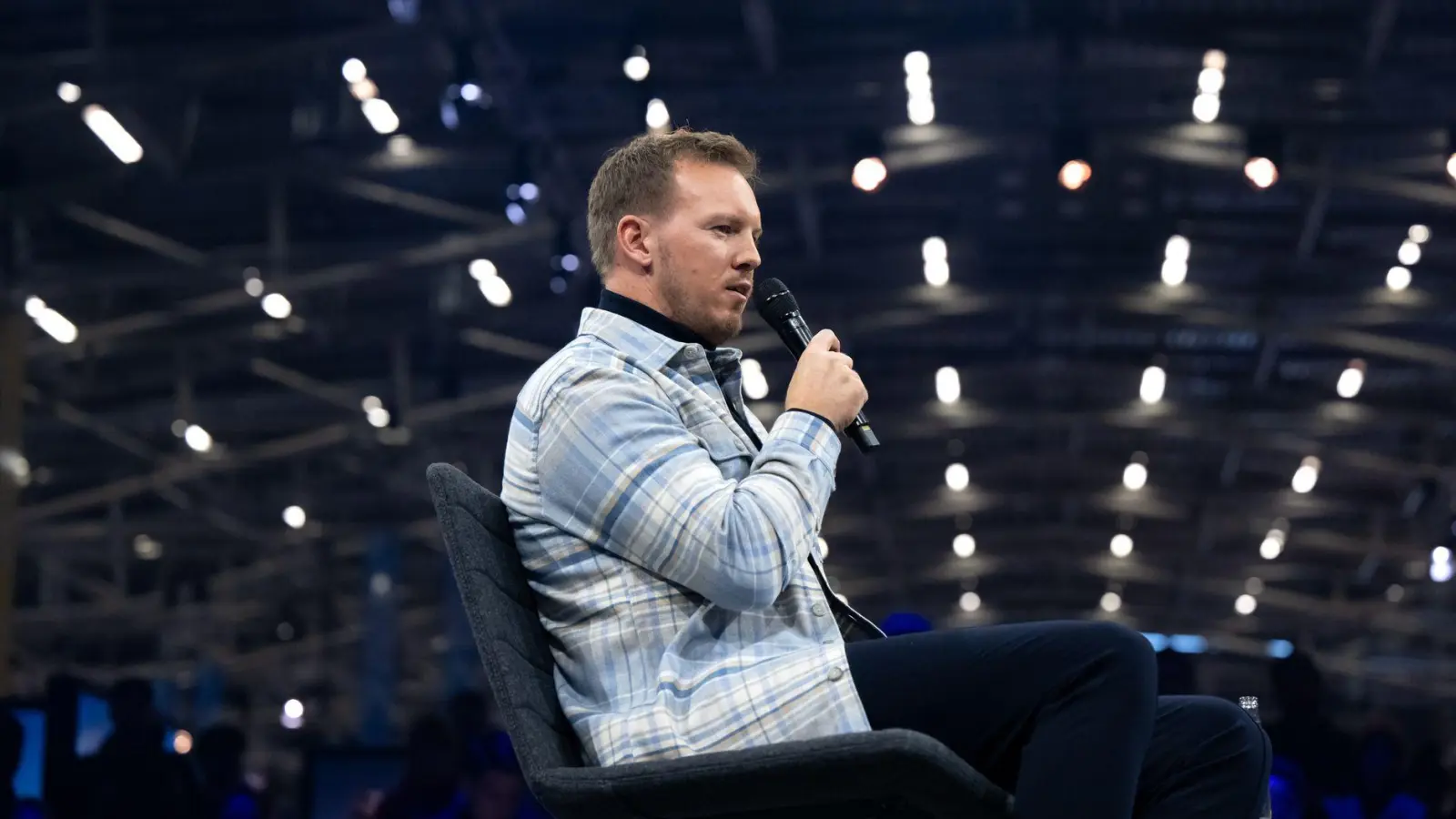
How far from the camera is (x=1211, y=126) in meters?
11.4

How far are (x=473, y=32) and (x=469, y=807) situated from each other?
5932 millimetres

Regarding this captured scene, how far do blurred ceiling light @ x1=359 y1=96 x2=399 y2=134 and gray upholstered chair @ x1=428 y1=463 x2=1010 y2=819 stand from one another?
9.88 metres

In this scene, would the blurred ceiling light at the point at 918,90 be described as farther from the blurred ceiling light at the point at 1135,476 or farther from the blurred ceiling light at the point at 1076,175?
the blurred ceiling light at the point at 1135,476

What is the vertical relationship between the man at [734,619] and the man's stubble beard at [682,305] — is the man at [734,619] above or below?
below

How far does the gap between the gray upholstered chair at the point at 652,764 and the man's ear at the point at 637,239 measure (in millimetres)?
318

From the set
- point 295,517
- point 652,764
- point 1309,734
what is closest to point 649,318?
point 652,764

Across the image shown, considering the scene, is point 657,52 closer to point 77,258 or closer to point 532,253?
point 532,253

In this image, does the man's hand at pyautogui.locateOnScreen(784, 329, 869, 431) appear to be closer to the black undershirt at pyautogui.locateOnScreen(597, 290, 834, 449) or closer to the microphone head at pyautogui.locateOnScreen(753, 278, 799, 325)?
the black undershirt at pyautogui.locateOnScreen(597, 290, 834, 449)

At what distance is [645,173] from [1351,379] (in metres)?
16.0

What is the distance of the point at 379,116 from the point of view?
37.5 feet

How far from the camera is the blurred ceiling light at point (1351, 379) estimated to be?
16234 mm

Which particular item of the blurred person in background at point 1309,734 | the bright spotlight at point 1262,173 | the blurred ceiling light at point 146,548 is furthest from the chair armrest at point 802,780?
the blurred ceiling light at point 146,548

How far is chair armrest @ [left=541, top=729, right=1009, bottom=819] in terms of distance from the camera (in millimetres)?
1560

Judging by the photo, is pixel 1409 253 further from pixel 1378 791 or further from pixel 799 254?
pixel 1378 791
